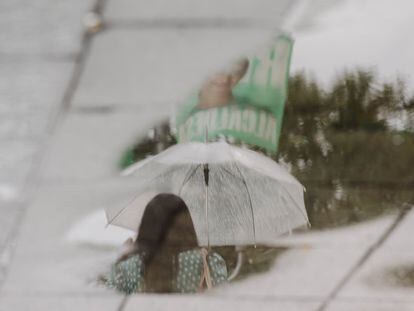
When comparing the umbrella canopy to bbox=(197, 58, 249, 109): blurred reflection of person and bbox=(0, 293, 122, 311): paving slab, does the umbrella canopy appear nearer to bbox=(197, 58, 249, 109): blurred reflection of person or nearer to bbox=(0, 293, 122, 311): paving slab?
bbox=(0, 293, 122, 311): paving slab

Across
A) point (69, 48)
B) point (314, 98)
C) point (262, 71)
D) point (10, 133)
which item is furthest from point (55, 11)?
point (314, 98)

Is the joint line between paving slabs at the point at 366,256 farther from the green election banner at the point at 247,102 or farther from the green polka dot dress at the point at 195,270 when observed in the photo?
the green election banner at the point at 247,102

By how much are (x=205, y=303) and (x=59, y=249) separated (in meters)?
0.82

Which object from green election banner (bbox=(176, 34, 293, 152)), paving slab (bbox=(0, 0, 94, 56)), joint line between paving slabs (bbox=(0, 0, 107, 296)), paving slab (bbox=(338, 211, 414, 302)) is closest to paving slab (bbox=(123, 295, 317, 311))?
paving slab (bbox=(338, 211, 414, 302))

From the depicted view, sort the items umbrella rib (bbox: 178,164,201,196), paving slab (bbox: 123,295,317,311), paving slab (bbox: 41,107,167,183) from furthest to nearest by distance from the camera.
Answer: paving slab (bbox: 41,107,167,183)
paving slab (bbox: 123,295,317,311)
umbrella rib (bbox: 178,164,201,196)

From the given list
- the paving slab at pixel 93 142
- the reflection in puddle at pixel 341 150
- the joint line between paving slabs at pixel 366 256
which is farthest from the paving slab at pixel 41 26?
the joint line between paving slabs at pixel 366 256

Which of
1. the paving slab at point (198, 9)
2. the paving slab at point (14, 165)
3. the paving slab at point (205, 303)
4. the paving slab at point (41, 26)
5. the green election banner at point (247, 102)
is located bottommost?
the paving slab at point (205, 303)

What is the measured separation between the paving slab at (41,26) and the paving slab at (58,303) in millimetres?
1421

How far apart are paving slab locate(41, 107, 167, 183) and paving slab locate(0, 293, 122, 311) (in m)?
0.65

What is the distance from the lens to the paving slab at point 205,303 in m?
3.71

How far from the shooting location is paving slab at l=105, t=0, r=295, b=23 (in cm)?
430

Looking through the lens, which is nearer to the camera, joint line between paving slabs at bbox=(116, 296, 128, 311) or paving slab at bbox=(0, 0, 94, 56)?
joint line between paving slabs at bbox=(116, 296, 128, 311)

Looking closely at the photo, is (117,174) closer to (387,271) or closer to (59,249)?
(59,249)

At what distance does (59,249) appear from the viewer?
3922mm
